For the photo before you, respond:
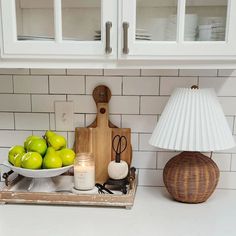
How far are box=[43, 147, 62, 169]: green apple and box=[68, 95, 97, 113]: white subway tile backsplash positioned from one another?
0.91ft

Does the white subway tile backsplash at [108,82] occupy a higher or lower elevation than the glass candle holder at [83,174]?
higher

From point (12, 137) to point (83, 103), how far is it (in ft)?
1.23

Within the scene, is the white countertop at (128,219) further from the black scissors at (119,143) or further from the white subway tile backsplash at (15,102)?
the white subway tile backsplash at (15,102)

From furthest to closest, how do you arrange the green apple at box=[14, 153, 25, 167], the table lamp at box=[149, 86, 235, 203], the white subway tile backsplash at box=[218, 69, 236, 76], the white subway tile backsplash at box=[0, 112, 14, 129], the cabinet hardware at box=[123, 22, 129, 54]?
1. the white subway tile backsplash at box=[0, 112, 14, 129]
2. the white subway tile backsplash at box=[218, 69, 236, 76]
3. the green apple at box=[14, 153, 25, 167]
4. the table lamp at box=[149, 86, 235, 203]
5. the cabinet hardware at box=[123, 22, 129, 54]

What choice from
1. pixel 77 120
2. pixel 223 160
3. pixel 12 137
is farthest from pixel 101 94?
pixel 223 160

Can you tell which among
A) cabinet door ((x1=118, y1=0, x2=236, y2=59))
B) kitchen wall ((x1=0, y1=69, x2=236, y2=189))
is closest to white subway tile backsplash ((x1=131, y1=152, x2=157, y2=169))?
kitchen wall ((x1=0, y1=69, x2=236, y2=189))

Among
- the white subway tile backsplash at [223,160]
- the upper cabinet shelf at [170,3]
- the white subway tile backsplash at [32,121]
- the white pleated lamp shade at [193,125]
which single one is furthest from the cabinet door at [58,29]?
the white subway tile backsplash at [223,160]

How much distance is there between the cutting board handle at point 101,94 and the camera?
1465 mm

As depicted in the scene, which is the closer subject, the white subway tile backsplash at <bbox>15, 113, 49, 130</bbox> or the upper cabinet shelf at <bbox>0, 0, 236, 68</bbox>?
the upper cabinet shelf at <bbox>0, 0, 236, 68</bbox>

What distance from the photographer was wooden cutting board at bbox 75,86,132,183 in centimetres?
147

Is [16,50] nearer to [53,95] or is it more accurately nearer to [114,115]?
[53,95]

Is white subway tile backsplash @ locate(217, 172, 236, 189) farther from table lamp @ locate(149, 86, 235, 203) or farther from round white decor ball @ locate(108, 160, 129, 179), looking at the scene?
round white decor ball @ locate(108, 160, 129, 179)

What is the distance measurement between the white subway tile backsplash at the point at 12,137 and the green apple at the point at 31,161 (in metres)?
0.28

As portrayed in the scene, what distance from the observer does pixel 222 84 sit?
1439 millimetres
